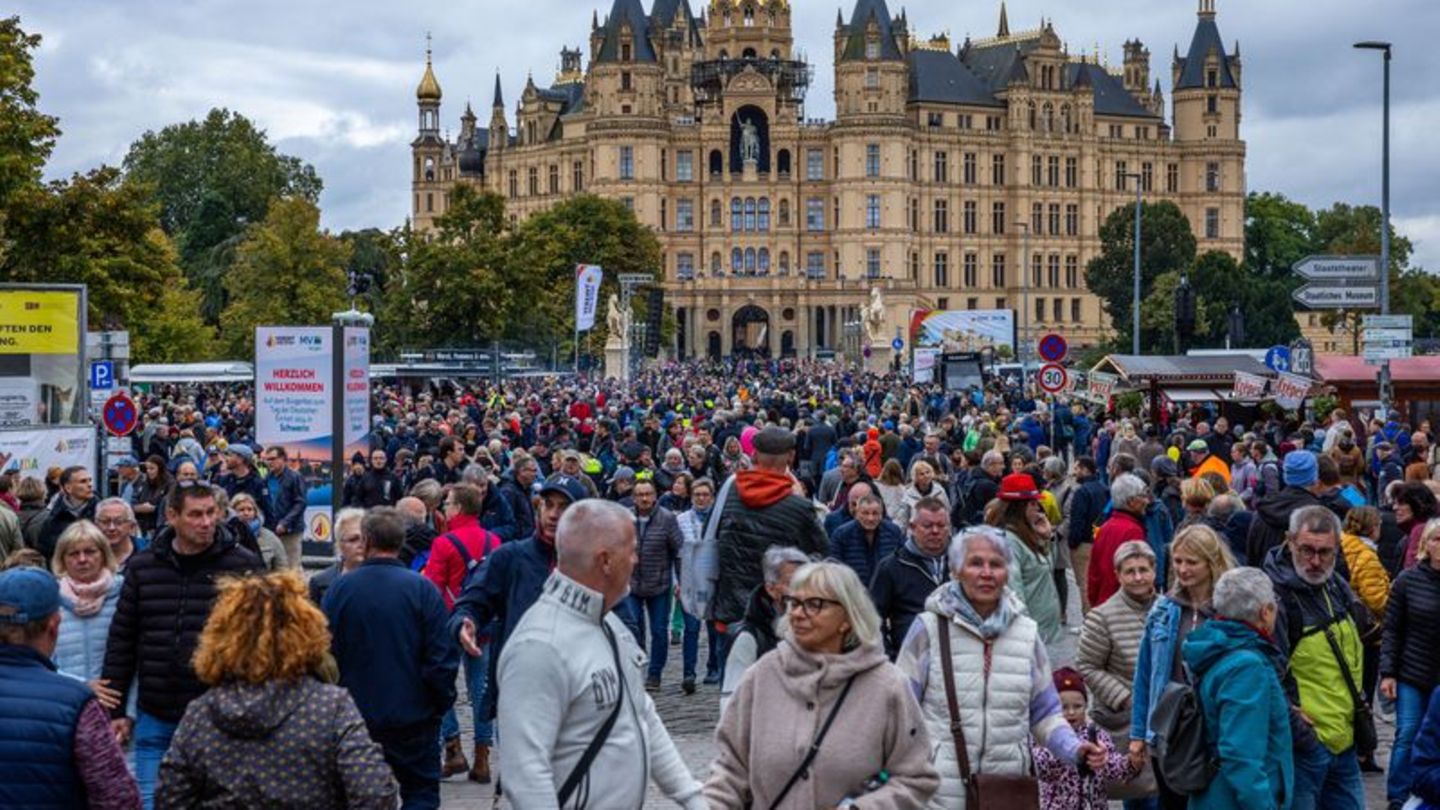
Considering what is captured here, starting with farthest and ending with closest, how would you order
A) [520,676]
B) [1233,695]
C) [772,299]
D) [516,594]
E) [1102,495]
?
[772,299]
[1102,495]
[516,594]
[1233,695]
[520,676]

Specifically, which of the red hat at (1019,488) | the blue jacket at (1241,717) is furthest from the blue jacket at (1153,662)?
the red hat at (1019,488)

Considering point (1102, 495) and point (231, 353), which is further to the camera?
point (231, 353)

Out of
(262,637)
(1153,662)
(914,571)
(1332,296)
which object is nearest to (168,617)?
(262,637)

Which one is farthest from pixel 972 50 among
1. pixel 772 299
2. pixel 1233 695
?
pixel 1233 695

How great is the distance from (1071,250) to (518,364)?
8362cm

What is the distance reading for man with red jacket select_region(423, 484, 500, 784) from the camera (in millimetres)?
10914

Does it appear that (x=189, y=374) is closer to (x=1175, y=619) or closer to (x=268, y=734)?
(x=1175, y=619)

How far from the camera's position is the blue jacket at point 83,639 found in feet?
28.2

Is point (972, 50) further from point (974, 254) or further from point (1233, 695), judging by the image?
point (1233, 695)

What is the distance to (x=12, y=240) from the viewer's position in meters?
35.0

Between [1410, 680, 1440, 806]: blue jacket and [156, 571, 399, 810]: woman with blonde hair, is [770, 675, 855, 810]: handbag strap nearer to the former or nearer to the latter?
[156, 571, 399, 810]: woman with blonde hair

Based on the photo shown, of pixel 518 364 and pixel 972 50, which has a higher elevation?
pixel 972 50

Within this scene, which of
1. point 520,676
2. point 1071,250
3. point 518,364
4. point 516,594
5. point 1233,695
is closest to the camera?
point 520,676

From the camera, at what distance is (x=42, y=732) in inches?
219
